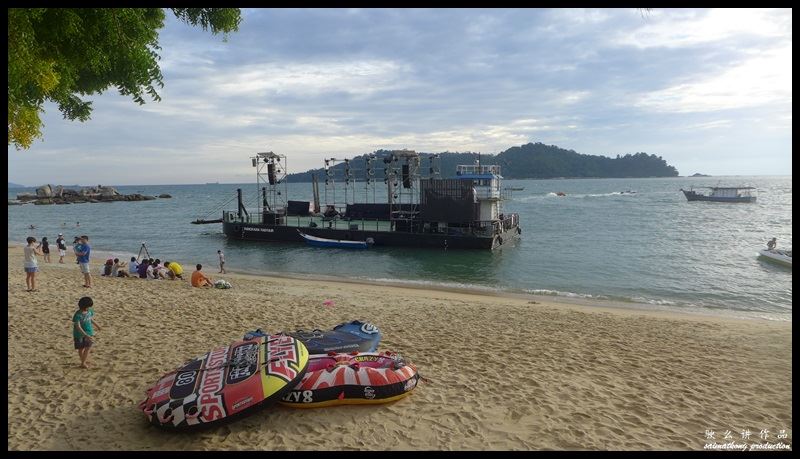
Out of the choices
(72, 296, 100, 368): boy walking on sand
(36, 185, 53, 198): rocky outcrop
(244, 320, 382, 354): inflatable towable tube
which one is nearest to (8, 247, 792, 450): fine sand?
(72, 296, 100, 368): boy walking on sand

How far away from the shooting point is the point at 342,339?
8.72 metres

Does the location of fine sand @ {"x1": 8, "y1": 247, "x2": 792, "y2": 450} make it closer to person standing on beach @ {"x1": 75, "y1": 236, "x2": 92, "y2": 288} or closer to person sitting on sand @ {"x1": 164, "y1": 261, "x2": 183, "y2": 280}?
person standing on beach @ {"x1": 75, "y1": 236, "x2": 92, "y2": 288}

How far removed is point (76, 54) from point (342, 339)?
5.76 m

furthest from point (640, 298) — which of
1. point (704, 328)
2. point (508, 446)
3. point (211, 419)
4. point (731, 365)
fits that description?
point (211, 419)

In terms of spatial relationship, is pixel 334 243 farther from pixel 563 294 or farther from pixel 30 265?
pixel 30 265

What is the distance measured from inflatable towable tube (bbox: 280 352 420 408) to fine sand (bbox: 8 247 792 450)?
15 cm

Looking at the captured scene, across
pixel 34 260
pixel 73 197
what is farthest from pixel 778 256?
pixel 73 197

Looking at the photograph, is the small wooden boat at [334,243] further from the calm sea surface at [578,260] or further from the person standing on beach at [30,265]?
the person standing on beach at [30,265]

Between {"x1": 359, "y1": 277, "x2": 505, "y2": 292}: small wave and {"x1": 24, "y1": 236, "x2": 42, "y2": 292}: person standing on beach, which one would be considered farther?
{"x1": 359, "y1": 277, "x2": 505, "y2": 292}: small wave

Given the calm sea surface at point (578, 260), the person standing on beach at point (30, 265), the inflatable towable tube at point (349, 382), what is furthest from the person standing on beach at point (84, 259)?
the inflatable towable tube at point (349, 382)

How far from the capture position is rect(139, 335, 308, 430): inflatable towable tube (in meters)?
5.77

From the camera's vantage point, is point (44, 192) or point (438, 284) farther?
point (44, 192)

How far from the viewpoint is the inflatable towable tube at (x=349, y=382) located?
6.50 m

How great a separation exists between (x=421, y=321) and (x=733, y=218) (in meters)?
60.9
